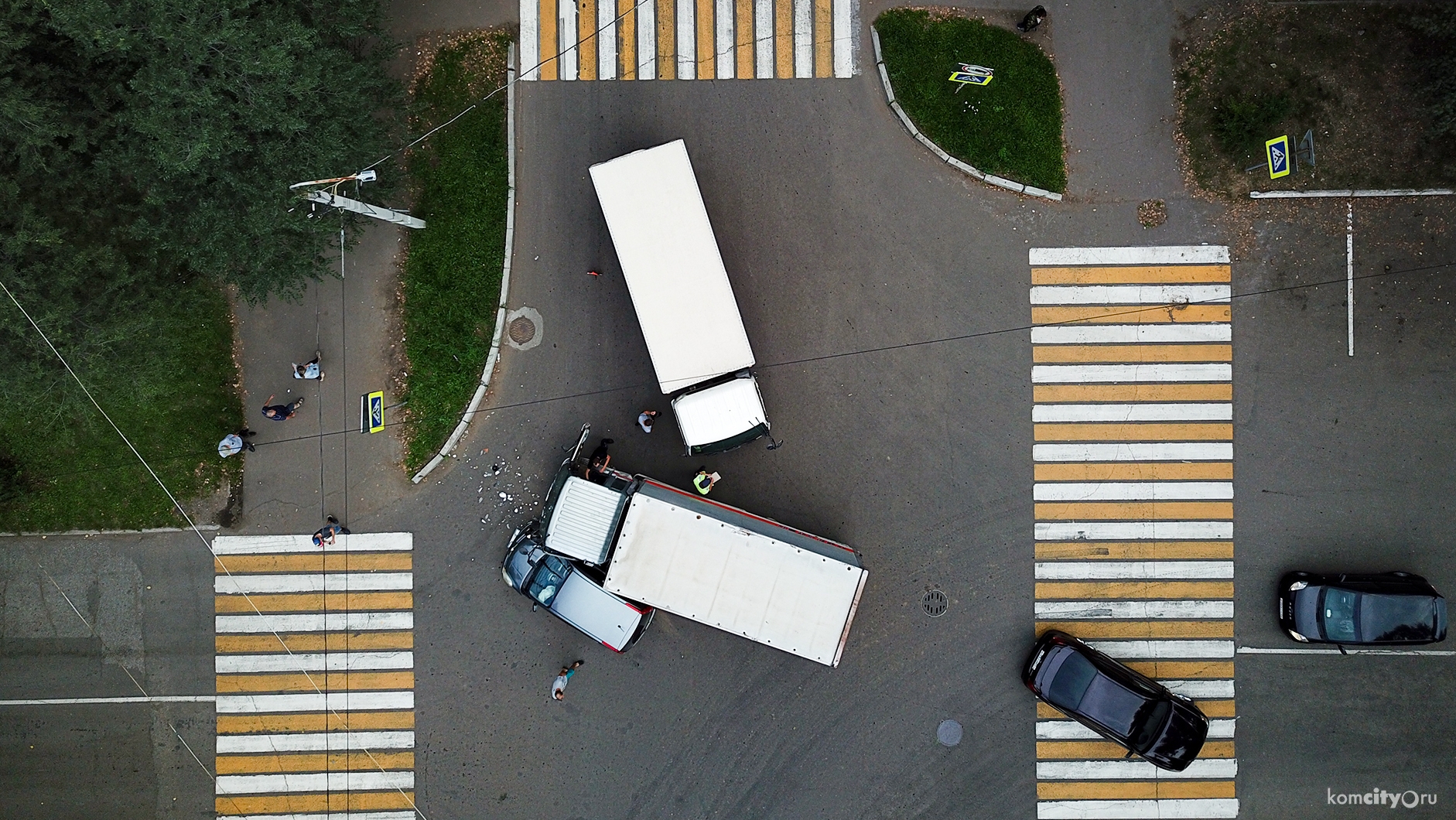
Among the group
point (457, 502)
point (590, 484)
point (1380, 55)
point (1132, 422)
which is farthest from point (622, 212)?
point (1380, 55)

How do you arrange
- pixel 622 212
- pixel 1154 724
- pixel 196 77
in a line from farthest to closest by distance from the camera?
pixel 1154 724, pixel 622 212, pixel 196 77

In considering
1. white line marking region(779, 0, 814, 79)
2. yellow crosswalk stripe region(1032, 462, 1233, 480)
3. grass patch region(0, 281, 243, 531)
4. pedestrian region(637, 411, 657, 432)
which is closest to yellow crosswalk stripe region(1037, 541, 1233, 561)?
yellow crosswalk stripe region(1032, 462, 1233, 480)

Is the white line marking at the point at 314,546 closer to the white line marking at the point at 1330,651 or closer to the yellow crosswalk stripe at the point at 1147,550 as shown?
the yellow crosswalk stripe at the point at 1147,550

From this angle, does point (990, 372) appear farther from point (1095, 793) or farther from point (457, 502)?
point (457, 502)

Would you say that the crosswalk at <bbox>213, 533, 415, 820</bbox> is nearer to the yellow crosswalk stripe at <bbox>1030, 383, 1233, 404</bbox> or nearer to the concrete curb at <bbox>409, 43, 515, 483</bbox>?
the concrete curb at <bbox>409, 43, 515, 483</bbox>

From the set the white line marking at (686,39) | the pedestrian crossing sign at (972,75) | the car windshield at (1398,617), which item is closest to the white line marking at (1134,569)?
the car windshield at (1398,617)

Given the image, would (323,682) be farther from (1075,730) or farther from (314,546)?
(1075,730)

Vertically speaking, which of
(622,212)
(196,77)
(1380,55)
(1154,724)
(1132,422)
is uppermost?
(1380,55)
